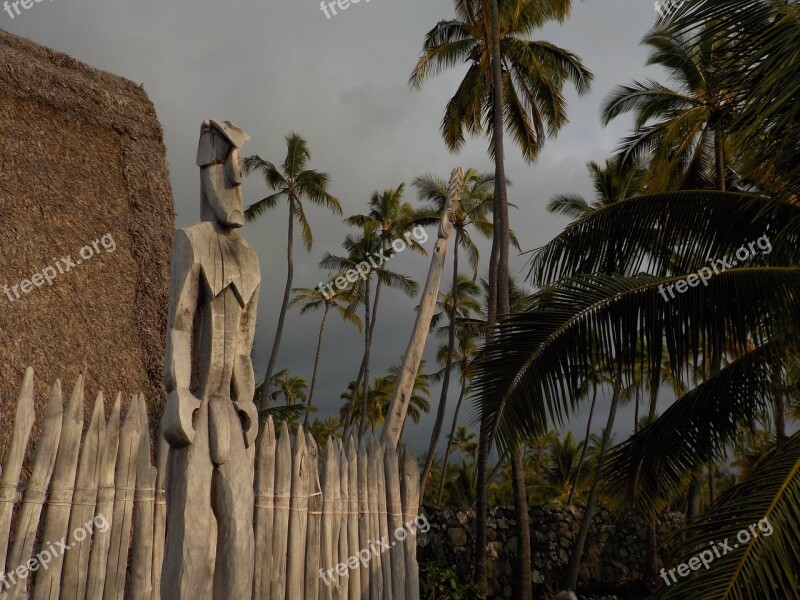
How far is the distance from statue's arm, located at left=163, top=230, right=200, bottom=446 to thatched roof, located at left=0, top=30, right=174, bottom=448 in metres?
4.37

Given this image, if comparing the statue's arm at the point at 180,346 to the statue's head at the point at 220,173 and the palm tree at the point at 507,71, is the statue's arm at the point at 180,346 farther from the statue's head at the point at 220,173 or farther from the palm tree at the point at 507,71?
the palm tree at the point at 507,71

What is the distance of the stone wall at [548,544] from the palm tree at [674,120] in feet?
24.1

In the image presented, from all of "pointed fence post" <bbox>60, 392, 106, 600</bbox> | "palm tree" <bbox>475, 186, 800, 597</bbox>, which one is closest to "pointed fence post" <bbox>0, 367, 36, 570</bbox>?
"pointed fence post" <bbox>60, 392, 106, 600</bbox>

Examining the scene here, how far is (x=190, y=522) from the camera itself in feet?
12.9

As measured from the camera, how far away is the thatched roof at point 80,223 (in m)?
8.29

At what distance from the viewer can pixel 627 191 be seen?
21.8 m

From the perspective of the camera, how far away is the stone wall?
50.5 feet

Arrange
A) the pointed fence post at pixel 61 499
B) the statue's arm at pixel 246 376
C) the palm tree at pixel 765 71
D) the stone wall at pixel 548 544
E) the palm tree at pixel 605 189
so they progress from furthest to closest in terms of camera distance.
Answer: the palm tree at pixel 605 189 → the stone wall at pixel 548 544 → the palm tree at pixel 765 71 → the statue's arm at pixel 246 376 → the pointed fence post at pixel 61 499

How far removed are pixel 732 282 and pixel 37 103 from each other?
7.98 meters

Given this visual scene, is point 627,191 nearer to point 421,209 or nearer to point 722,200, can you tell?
point 421,209

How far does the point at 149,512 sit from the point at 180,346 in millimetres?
1269

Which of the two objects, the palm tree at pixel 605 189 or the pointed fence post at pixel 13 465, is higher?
→ the palm tree at pixel 605 189

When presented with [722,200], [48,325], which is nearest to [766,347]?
[722,200]

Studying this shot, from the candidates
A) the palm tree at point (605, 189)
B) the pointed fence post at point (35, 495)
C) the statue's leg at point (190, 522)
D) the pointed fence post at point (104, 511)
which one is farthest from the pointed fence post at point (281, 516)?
the palm tree at point (605, 189)
